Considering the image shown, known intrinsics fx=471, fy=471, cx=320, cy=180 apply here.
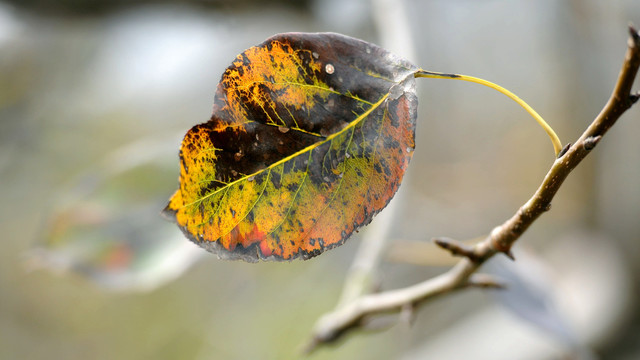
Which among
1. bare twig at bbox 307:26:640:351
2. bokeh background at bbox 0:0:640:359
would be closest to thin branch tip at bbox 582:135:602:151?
bare twig at bbox 307:26:640:351

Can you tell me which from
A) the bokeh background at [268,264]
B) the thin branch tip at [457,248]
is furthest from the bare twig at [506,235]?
the bokeh background at [268,264]

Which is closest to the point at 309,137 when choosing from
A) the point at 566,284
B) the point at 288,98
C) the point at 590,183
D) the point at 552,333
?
the point at 288,98

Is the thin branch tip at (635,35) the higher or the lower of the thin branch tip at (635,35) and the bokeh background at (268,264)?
the higher

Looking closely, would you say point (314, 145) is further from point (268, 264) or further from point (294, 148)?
point (268, 264)

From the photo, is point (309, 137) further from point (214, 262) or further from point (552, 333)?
point (214, 262)

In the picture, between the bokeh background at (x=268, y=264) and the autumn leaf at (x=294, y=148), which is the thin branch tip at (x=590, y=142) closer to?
the autumn leaf at (x=294, y=148)

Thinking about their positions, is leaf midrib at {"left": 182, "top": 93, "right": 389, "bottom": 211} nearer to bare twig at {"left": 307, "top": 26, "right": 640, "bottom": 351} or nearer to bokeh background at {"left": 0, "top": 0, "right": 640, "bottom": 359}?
bare twig at {"left": 307, "top": 26, "right": 640, "bottom": 351}

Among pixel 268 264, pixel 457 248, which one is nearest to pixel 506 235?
pixel 457 248

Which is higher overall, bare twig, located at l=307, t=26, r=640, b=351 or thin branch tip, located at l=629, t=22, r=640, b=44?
thin branch tip, located at l=629, t=22, r=640, b=44
